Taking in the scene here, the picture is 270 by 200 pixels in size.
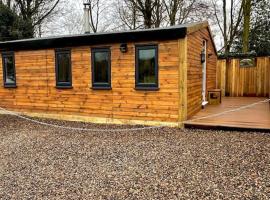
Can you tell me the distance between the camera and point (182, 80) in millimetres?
7688

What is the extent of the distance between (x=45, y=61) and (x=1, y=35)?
36.4 ft

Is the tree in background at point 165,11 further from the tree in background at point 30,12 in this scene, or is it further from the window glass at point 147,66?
the window glass at point 147,66

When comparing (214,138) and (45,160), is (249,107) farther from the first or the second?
(45,160)

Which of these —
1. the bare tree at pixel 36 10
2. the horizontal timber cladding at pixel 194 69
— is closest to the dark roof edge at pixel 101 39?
the horizontal timber cladding at pixel 194 69

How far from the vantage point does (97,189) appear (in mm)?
4133

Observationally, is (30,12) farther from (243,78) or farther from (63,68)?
(243,78)

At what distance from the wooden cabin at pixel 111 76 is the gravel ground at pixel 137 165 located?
111 centimetres

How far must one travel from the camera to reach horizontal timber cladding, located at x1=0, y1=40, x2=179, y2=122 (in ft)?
25.9

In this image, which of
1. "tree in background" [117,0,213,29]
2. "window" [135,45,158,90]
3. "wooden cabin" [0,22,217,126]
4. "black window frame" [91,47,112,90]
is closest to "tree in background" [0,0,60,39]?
"tree in background" [117,0,213,29]

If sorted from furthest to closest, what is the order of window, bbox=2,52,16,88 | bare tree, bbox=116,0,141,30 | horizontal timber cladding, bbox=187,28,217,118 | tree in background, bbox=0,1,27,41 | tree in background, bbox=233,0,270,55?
bare tree, bbox=116,0,141,30 → tree in background, bbox=233,0,270,55 → tree in background, bbox=0,1,27,41 → window, bbox=2,52,16,88 → horizontal timber cladding, bbox=187,28,217,118

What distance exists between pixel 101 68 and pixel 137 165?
174 inches

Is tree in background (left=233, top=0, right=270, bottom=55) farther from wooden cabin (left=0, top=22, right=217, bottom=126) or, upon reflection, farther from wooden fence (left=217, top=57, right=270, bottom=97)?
wooden cabin (left=0, top=22, right=217, bottom=126)

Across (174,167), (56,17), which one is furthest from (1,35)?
(174,167)

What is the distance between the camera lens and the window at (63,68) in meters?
9.45
